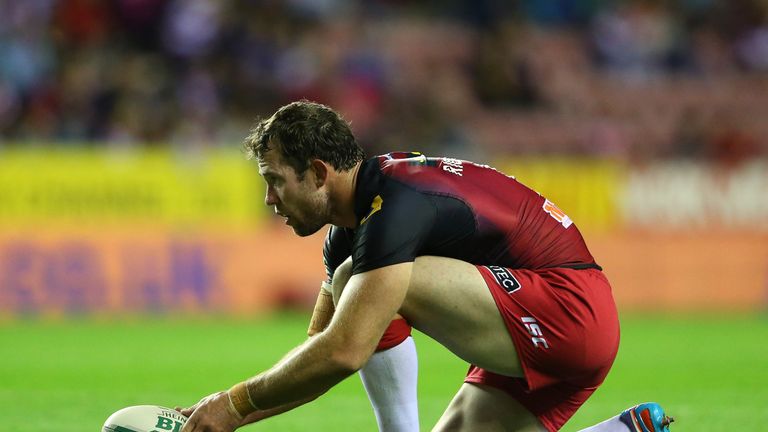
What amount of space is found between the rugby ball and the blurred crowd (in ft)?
32.1

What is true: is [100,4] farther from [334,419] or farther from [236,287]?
[334,419]

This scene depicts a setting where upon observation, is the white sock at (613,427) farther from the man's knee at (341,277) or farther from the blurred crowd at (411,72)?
the blurred crowd at (411,72)

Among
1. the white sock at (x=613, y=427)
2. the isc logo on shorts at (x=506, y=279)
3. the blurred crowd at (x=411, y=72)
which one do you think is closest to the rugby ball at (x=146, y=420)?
the isc logo on shorts at (x=506, y=279)

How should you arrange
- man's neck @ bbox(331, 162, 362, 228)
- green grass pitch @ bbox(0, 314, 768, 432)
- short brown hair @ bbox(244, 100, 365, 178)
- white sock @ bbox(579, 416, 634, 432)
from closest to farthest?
1. short brown hair @ bbox(244, 100, 365, 178)
2. man's neck @ bbox(331, 162, 362, 228)
3. white sock @ bbox(579, 416, 634, 432)
4. green grass pitch @ bbox(0, 314, 768, 432)

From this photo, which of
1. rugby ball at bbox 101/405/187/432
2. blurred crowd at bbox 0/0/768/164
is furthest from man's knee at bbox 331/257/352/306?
blurred crowd at bbox 0/0/768/164

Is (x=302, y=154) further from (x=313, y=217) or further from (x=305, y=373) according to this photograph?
(x=305, y=373)

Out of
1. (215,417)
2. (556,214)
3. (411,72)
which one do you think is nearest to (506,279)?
(556,214)

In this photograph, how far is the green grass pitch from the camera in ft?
22.7

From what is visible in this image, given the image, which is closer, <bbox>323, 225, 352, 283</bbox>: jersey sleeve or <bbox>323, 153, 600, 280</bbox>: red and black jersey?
<bbox>323, 153, 600, 280</bbox>: red and black jersey

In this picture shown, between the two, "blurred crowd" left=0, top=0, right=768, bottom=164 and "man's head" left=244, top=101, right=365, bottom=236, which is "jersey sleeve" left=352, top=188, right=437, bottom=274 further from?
"blurred crowd" left=0, top=0, right=768, bottom=164

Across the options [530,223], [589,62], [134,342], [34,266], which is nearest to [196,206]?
[34,266]

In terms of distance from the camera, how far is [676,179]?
1449 centimetres

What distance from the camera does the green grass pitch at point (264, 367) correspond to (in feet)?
22.7

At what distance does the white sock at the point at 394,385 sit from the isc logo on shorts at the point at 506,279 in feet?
1.66
